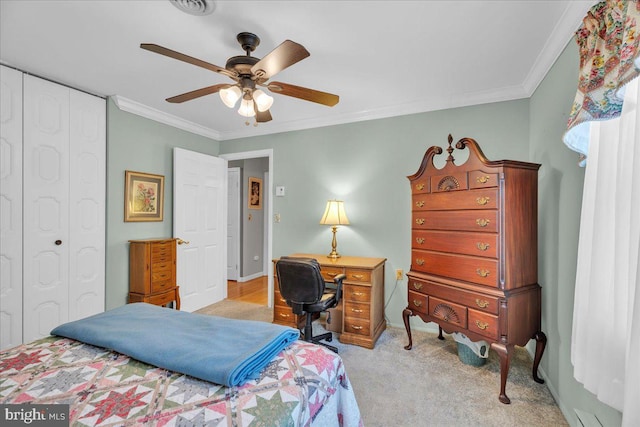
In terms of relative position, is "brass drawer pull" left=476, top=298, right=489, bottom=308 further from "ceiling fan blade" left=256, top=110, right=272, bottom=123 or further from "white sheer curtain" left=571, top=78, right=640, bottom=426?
"ceiling fan blade" left=256, top=110, right=272, bottom=123

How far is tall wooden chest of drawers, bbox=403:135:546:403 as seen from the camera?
6.51 feet

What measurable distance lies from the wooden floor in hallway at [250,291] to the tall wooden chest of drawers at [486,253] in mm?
2667

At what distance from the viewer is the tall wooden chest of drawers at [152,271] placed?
10.0ft

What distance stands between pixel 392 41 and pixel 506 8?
0.68 meters

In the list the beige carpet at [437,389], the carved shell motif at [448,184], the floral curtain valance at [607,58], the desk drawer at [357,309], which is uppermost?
the floral curtain valance at [607,58]

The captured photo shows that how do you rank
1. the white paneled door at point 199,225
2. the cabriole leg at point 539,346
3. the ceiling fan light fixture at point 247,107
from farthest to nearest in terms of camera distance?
the white paneled door at point 199,225 < the cabriole leg at point 539,346 < the ceiling fan light fixture at point 247,107

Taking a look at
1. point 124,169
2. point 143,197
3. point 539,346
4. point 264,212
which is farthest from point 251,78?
point 264,212

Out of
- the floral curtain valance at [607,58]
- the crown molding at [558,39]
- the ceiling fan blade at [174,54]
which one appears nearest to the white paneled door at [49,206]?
the ceiling fan blade at [174,54]

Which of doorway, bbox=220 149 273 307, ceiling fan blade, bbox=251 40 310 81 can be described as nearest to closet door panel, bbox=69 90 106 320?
doorway, bbox=220 149 273 307

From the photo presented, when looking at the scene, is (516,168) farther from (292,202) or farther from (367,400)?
(292,202)

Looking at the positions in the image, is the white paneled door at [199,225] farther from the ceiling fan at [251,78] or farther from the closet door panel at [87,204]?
the ceiling fan at [251,78]

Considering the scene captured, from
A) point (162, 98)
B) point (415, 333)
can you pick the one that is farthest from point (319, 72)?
point (415, 333)

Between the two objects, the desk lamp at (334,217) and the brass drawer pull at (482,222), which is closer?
the brass drawer pull at (482,222)

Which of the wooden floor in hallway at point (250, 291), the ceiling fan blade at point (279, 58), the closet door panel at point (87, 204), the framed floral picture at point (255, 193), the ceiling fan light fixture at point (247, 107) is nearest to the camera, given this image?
the ceiling fan blade at point (279, 58)
